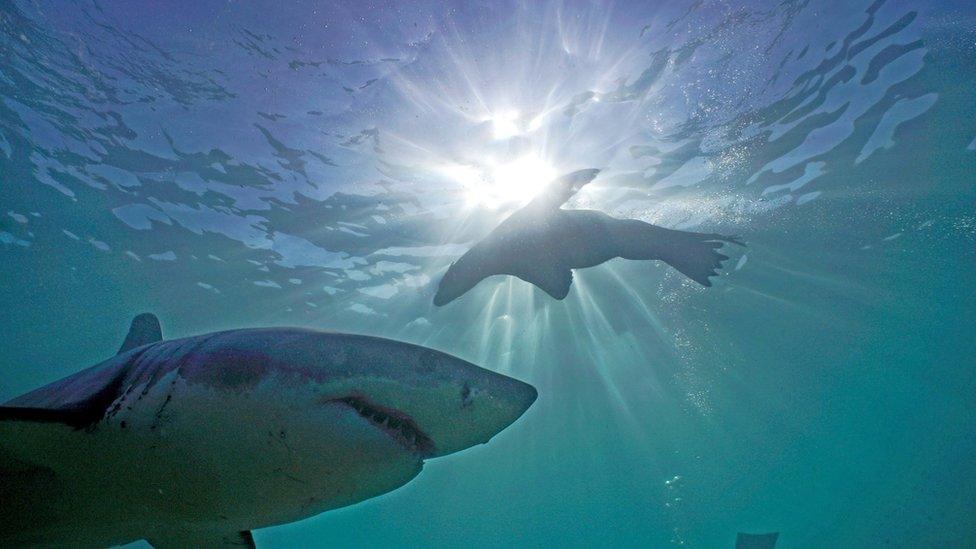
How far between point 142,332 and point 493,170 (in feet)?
28.4

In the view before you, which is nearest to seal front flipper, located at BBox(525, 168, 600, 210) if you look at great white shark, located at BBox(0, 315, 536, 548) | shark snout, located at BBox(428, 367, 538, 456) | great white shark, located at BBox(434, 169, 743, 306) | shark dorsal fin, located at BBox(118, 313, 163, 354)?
great white shark, located at BBox(434, 169, 743, 306)

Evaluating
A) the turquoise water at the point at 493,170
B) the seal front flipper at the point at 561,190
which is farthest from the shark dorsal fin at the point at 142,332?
the seal front flipper at the point at 561,190

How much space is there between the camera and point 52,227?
15.1 meters

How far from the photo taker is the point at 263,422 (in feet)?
5.38

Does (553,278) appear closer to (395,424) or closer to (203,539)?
(203,539)

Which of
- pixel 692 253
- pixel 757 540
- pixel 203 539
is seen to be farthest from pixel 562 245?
pixel 757 540

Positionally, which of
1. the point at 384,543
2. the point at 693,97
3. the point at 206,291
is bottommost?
the point at 384,543

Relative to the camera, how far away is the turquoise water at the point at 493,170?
869cm

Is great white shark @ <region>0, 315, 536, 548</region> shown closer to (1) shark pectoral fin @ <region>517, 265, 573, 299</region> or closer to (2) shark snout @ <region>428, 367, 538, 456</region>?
(2) shark snout @ <region>428, 367, 538, 456</region>

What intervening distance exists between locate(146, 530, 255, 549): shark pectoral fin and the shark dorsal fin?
2.15 meters

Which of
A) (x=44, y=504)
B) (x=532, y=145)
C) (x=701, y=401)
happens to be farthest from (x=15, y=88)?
(x=701, y=401)

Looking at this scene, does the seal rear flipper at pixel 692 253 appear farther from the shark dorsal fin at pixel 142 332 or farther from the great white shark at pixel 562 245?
the shark dorsal fin at pixel 142 332

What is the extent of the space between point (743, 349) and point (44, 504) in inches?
1104

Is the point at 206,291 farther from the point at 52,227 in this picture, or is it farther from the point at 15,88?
the point at 15,88
